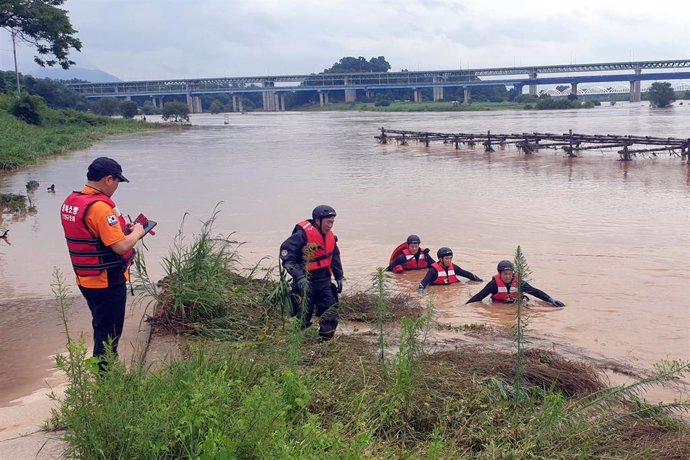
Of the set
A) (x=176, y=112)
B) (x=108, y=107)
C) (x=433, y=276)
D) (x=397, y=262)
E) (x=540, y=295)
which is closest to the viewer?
(x=540, y=295)

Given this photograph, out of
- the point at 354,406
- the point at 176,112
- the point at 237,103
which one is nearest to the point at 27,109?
the point at 176,112

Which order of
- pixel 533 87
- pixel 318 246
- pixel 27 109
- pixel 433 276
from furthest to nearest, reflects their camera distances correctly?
pixel 533 87 < pixel 27 109 < pixel 433 276 < pixel 318 246

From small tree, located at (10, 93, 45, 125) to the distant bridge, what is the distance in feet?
269

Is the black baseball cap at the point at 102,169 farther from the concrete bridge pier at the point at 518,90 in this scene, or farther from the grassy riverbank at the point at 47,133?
the concrete bridge pier at the point at 518,90

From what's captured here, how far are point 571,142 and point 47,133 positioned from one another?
3255cm

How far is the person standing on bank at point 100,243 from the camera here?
4.89 metres

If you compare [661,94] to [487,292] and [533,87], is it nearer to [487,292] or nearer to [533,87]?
[533,87]

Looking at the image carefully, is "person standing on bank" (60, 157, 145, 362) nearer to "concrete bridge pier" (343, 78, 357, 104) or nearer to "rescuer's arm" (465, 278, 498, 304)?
"rescuer's arm" (465, 278, 498, 304)

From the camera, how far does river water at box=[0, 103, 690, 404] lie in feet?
29.0

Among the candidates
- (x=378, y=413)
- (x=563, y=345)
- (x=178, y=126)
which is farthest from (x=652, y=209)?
(x=178, y=126)

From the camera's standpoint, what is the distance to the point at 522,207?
18625 millimetres

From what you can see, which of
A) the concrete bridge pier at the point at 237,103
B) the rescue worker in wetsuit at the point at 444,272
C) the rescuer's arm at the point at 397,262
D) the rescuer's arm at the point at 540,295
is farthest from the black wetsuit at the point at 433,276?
the concrete bridge pier at the point at 237,103

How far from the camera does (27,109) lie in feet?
159

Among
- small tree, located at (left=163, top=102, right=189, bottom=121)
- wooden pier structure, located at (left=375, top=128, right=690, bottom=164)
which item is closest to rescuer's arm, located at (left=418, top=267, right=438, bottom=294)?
wooden pier structure, located at (left=375, top=128, right=690, bottom=164)
